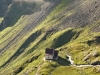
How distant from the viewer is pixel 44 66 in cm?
18175

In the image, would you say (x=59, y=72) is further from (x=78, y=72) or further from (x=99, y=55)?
(x=99, y=55)

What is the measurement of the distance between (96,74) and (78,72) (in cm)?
1162

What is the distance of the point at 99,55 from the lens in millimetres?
196875

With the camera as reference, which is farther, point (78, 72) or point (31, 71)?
point (31, 71)

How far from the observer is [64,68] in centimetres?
17525

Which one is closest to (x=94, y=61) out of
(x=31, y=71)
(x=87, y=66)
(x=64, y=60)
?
(x=87, y=66)

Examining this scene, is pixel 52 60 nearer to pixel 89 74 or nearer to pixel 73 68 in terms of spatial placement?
pixel 73 68

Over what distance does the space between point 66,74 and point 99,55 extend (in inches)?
1672

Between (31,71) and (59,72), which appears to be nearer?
(59,72)

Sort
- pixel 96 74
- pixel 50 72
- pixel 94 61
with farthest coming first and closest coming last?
pixel 94 61
pixel 50 72
pixel 96 74

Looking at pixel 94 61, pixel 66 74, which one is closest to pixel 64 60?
pixel 94 61

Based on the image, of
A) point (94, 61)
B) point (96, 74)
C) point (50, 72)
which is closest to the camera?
point (96, 74)

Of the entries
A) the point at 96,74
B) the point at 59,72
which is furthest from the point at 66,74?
the point at 96,74

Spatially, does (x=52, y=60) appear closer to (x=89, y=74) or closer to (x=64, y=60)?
(x=64, y=60)
